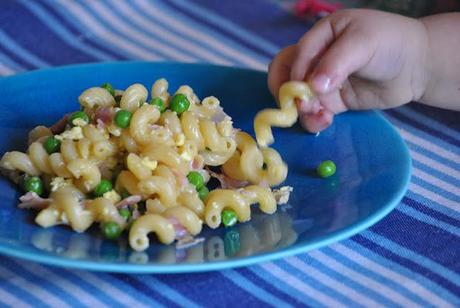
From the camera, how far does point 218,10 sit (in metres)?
1.71

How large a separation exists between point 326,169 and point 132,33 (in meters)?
0.75

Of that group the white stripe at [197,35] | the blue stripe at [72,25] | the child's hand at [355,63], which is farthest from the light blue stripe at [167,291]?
the blue stripe at [72,25]

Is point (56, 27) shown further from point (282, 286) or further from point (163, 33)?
point (282, 286)

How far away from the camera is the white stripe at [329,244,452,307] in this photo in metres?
0.86

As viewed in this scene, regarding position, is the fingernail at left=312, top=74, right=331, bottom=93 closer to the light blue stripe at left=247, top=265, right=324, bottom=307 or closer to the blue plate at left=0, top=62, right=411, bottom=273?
the blue plate at left=0, top=62, right=411, bottom=273

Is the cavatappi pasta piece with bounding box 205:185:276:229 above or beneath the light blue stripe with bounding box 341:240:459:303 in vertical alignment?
above

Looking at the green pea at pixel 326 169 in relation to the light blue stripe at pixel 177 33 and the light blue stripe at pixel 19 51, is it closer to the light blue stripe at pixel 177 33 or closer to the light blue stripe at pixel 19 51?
the light blue stripe at pixel 177 33

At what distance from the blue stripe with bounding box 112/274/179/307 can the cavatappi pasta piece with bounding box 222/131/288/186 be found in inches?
9.1

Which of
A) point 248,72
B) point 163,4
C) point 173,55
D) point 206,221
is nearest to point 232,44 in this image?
point 173,55

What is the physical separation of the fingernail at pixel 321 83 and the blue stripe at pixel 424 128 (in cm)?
34

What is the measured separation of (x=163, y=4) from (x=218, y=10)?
136 mm

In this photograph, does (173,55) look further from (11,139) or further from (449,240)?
(449,240)

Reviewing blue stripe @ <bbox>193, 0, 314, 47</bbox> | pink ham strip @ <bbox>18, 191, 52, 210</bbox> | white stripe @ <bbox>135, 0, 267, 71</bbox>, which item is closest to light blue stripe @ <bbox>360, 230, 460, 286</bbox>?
pink ham strip @ <bbox>18, 191, 52, 210</bbox>

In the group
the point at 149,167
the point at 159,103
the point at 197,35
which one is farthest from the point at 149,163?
the point at 197,35
